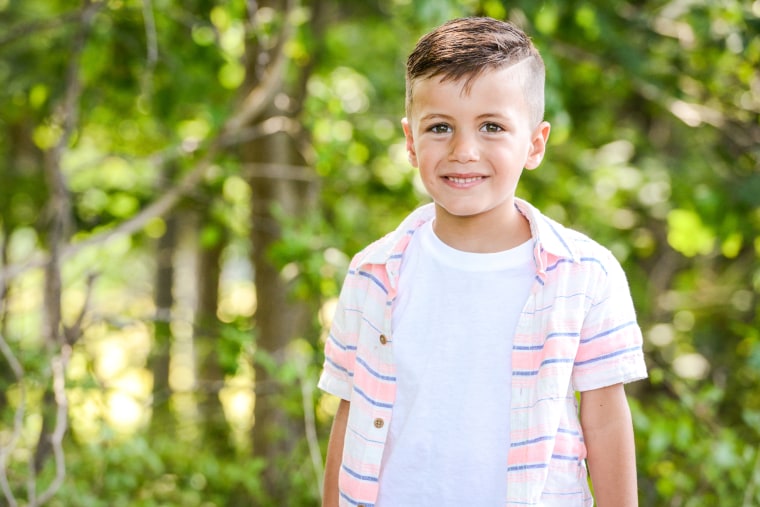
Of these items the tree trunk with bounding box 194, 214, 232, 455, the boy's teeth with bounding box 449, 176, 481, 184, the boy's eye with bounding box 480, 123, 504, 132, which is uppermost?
the boy's eye with bounding box 480, 123, 504, 132

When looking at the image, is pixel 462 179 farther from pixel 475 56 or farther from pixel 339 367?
pixel 339 367

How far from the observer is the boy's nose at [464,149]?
1.61m

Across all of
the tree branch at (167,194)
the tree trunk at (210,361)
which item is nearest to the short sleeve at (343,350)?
the tree branch at (167,194)

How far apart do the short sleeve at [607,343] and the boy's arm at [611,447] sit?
0.03m

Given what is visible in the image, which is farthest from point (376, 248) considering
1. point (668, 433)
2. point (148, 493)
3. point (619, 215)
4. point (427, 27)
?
point (619, 215)

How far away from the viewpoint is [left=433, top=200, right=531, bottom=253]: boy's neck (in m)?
1.72

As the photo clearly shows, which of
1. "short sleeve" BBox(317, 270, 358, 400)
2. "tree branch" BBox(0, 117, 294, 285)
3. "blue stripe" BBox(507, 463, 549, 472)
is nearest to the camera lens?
"blue stripe" BBox(507, 463, 549, 472)

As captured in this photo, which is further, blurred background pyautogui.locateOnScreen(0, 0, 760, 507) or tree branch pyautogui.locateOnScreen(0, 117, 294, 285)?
tree branch pyautogui.locateOnScreen(0, 117, 294, 285)

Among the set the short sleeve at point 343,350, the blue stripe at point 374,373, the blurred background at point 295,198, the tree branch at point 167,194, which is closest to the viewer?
the blue stripe at point 374,373

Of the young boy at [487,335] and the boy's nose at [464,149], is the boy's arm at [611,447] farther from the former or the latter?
the boy's nose at [464,149]

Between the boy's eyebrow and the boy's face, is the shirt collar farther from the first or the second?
the boy's eyebrow

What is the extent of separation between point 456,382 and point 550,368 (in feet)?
0.58

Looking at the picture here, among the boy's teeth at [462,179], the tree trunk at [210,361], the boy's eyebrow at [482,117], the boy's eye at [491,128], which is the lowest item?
the tree trunk at [210,361]

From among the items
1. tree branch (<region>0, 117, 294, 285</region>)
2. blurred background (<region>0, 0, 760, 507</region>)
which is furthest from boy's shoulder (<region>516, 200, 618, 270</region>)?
tree branch (<region>0, 117, 294, 285</region>)
